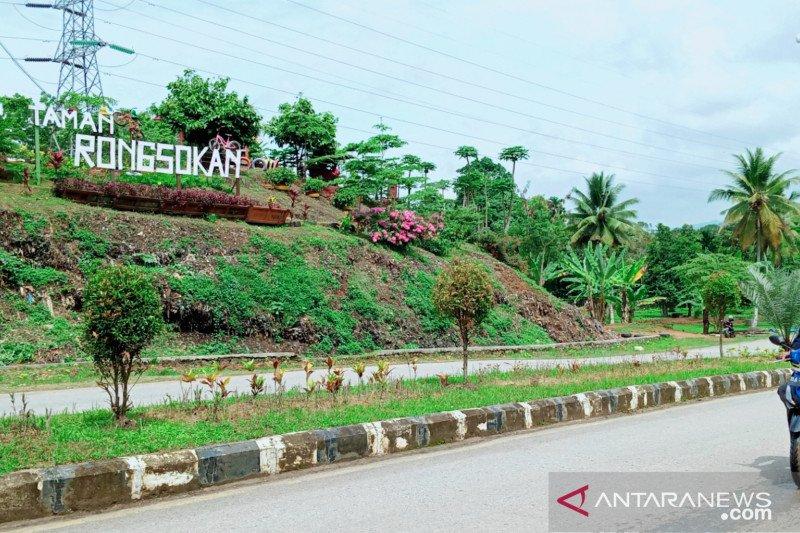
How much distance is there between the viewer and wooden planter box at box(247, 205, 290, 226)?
23.3 meters

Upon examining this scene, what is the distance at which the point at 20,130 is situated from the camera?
25.7 m

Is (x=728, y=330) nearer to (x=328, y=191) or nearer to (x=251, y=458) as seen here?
(x=328, y=191)

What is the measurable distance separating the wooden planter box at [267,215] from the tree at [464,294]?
12.2m

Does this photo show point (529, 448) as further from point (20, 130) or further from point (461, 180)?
point (461, 180)

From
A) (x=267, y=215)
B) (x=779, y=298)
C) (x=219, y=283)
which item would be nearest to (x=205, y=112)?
(x=267, y=215)

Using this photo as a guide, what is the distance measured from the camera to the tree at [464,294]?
39.8 feet

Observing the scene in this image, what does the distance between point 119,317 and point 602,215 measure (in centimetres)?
4560

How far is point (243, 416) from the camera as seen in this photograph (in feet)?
26.6

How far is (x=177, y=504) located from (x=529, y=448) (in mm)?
3951

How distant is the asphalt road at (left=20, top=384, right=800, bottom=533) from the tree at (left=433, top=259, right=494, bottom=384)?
10.4 ft
